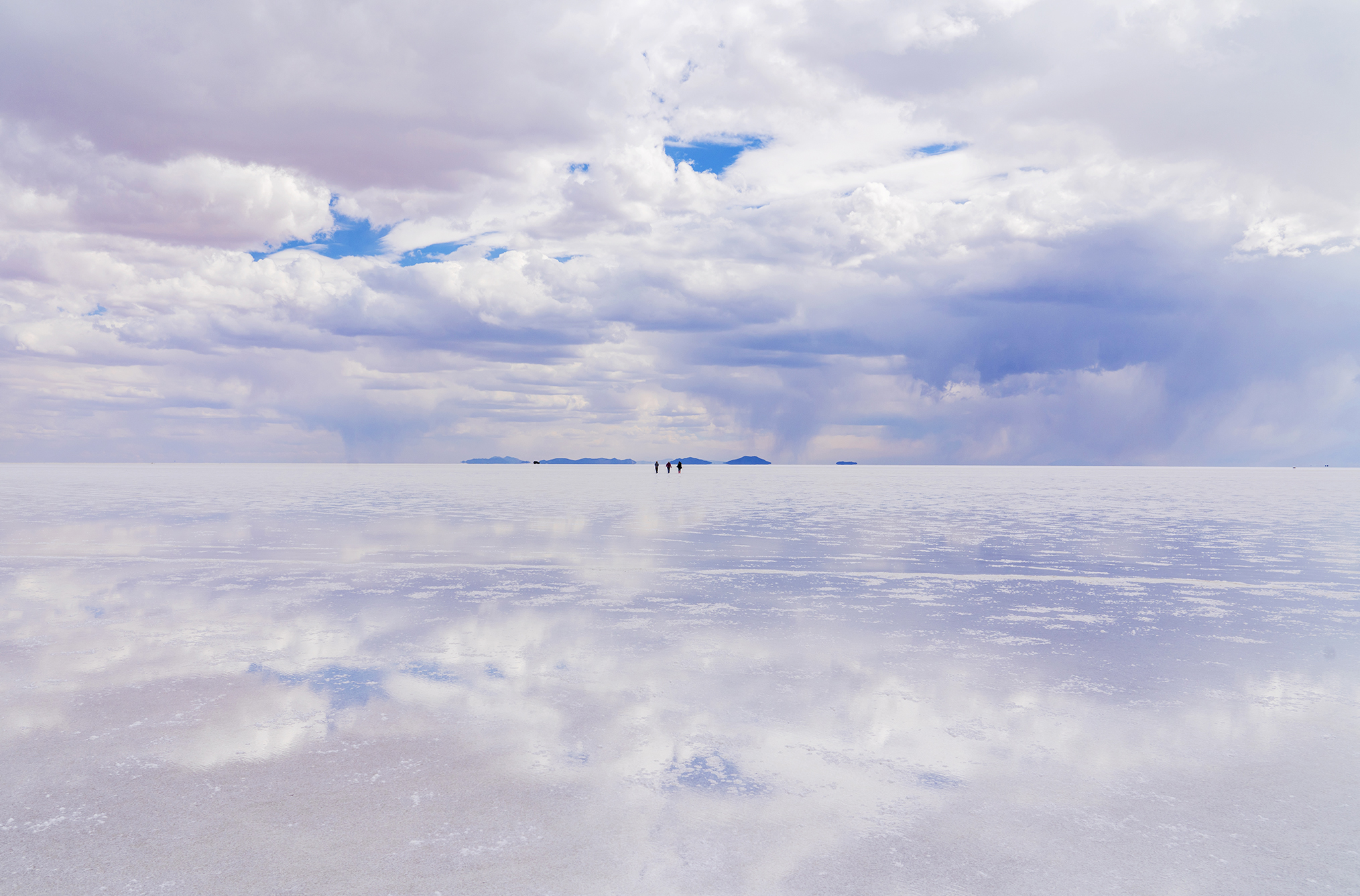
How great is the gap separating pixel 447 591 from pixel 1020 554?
497 inches

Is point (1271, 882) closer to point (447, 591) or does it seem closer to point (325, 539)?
point (447, 591)

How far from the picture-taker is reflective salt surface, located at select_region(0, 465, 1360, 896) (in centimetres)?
487

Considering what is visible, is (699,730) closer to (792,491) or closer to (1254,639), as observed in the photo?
(1254,639)

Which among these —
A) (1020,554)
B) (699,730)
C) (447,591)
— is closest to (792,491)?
(1020,554)

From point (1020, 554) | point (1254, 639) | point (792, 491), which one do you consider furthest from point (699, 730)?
point (792, 491)

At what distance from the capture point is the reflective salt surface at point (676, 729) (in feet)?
16.0

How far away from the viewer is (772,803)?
5.63m

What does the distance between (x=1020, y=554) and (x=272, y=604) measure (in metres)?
15.2

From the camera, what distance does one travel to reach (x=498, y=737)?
6.94 meters

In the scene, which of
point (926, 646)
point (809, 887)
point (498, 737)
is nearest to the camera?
point (809, 887)

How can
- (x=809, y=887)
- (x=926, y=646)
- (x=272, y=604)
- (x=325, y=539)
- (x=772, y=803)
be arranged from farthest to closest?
1. (x=325, y=539)
2. (x=272, y=604)
3. (x=926, y=646)
4. (x=772, y=803)
5. (x=809, y=887)

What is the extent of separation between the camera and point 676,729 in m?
7.17

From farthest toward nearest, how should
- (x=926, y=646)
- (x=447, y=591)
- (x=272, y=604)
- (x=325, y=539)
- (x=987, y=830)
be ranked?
(x=325, y=539)
(x=447, y=591)
(x=272, y=604)
(x=926, y=646)
(x=987, y=830)

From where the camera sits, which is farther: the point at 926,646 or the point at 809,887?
the point at 926,646
